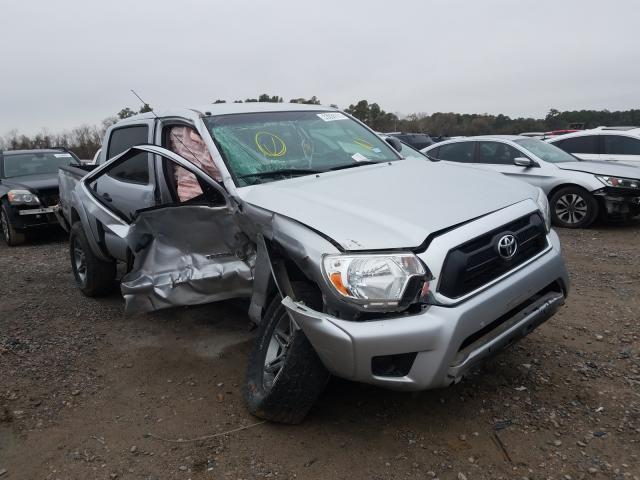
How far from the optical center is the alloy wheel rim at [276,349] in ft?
9.27

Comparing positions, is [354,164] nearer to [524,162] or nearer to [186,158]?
[186,158]

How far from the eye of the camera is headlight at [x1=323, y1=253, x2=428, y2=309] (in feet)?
7.55

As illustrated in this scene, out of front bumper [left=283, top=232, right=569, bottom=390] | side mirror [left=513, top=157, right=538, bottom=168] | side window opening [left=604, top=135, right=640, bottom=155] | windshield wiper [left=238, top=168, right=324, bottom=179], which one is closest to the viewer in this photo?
front bumper [left=283, top=232, right=569, bottom=390]

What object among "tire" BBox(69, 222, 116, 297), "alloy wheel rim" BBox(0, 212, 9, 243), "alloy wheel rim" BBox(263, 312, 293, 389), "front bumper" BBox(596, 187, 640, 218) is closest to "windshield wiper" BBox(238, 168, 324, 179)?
"alloy wheel rim" BBox(263, 312, 293, 389)

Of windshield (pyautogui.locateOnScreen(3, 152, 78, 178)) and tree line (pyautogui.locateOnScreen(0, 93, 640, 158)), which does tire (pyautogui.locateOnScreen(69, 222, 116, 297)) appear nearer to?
windshield (pyautogui.locateOnScreen(3, 152, 78, 178))

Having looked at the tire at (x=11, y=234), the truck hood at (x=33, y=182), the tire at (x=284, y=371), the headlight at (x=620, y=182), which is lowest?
the tire at (x=11, y=234)

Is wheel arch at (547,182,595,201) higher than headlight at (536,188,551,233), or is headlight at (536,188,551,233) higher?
headlight at (536,188,551,233)

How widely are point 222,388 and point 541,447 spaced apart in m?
1.88

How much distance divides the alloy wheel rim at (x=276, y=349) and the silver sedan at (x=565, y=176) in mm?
6240

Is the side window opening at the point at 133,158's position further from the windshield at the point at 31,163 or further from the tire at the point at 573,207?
the tire at the point at 573,207

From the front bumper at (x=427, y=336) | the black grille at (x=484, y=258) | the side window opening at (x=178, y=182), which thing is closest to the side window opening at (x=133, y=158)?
the side window opening at (x=178, y=182)

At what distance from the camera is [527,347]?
3559 millimetres

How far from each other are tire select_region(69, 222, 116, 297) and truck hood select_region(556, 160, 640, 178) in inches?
257

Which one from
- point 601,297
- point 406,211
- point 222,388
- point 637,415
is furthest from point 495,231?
point 601,297
